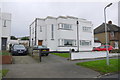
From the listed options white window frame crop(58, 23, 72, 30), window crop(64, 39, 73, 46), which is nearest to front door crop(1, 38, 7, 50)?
white window frame crop(58, 23, 72, 30)

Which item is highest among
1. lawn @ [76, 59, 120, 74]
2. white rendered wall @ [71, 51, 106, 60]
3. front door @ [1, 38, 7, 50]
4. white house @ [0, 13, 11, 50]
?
white house @ [0, 13, 11, 50]

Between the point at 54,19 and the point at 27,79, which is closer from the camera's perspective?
the point at 27,79

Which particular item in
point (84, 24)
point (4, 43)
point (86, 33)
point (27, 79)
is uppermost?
point (84, 24)

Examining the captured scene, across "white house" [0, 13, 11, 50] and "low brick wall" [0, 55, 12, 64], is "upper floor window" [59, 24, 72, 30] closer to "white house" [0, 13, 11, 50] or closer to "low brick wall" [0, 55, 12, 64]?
"white house" [0, 13, 11, 50]

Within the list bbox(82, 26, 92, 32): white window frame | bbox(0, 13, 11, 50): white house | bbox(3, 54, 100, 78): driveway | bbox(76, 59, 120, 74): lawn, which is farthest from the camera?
bbox(82, 26, 92, 32): white window frame

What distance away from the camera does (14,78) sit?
22.5 feet

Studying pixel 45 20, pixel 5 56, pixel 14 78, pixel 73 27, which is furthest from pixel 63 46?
pixel 14 78

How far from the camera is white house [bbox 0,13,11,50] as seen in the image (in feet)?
69.0

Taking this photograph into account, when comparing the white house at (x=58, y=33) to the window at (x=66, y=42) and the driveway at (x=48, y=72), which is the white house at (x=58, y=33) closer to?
the window at (x=66, y=42)

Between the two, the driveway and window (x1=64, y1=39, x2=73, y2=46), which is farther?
window (x1=64, y1=39, x2=73, y2=46)

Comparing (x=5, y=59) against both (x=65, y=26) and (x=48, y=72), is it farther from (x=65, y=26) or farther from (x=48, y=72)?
(x=65, y=26)

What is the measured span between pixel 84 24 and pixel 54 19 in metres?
6.79

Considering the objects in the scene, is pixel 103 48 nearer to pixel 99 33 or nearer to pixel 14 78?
pixel 99 33

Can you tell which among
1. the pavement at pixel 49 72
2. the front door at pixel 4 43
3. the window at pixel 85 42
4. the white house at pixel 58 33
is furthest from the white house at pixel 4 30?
the window at pixel 85 42
